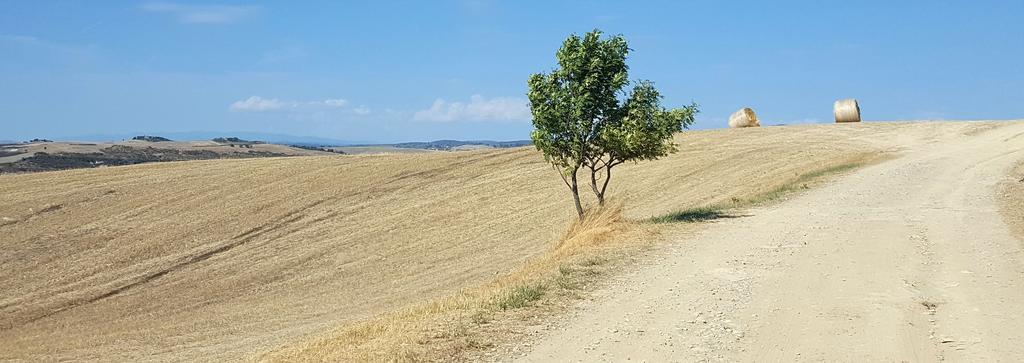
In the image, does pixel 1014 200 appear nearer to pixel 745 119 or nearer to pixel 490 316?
pixel 490 316

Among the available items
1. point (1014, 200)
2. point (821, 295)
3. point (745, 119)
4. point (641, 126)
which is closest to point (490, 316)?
point (821, 295)

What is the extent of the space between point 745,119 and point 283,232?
36.7 meters

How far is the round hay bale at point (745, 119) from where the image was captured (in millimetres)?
58206

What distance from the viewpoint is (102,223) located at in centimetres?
3525

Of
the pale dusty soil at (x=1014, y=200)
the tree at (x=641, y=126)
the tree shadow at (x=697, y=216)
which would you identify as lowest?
the tree shadow at (x=697, y=216)

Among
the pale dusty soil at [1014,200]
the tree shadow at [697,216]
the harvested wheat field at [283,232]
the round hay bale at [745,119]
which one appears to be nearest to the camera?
the pale dusty soil at [1014,200]

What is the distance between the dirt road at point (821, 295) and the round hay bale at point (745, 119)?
3692 centimetres

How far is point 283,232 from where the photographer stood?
109ft

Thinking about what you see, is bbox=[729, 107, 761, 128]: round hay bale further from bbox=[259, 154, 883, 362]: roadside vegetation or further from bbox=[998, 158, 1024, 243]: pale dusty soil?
bbox=[259, 154, 883, 362]: roadside vegetation

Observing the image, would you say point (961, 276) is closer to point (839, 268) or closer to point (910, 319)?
point (839, 268)

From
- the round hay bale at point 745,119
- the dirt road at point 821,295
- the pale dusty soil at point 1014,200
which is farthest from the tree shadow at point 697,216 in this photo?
the round hay bale at point 745,119

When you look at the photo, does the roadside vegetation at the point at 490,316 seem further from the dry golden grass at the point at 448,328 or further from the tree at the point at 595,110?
the tree at the point at 595,110

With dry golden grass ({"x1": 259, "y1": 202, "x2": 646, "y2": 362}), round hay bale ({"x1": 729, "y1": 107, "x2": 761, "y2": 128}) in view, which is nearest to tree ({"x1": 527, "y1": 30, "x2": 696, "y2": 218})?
dry golden grass ({"x1": 259, "y1": 202, "x2": 646, "y2": 362})

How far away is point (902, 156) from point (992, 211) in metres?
19.8
